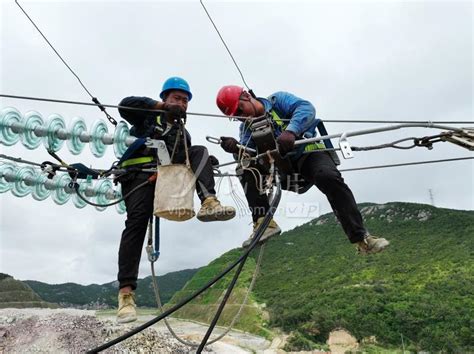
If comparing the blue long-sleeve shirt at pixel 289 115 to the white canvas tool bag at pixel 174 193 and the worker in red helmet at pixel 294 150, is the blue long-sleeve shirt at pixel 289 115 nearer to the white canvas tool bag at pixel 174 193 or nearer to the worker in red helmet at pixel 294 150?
the worker in red helmet at pixel 294 150

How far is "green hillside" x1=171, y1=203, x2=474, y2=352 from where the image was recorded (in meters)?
22.9

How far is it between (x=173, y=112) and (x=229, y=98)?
0.69 meters

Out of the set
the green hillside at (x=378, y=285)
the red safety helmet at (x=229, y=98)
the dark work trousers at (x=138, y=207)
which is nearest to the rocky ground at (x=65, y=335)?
the dark work trousers at (x=138, y=207)

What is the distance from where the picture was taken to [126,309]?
327cm

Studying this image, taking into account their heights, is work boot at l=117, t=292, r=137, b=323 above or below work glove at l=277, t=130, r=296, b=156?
below

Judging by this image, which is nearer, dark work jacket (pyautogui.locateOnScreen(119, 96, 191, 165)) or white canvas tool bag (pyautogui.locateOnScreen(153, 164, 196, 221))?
white canvas tool bag (pyautogui.locateOnScreen(153, 164, 196, 221))

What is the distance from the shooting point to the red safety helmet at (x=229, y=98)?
13.1 feet

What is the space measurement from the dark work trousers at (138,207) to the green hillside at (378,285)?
18833 mm

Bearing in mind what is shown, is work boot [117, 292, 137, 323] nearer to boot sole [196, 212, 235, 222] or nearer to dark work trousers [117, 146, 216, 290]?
dark work trousers [117, 146, 216, 290]

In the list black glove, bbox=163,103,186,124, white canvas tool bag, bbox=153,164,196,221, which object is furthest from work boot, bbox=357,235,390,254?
black glove, bbox=163,103,186,124

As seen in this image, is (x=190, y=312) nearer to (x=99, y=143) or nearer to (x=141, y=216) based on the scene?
(x=99, y=143)

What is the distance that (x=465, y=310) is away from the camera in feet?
77.8

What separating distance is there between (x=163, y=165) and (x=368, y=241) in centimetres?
176

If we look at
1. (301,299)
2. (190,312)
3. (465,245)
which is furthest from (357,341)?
(465,245)
